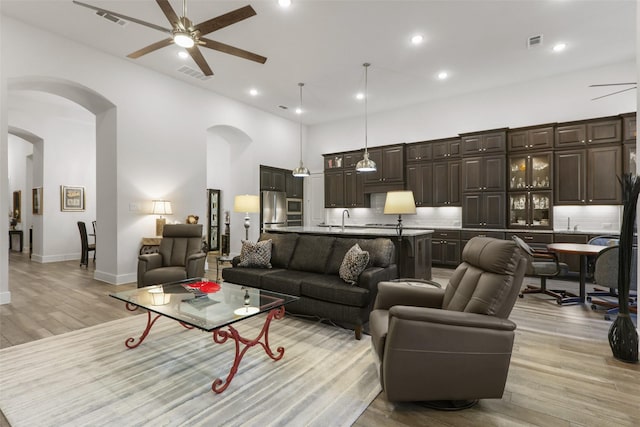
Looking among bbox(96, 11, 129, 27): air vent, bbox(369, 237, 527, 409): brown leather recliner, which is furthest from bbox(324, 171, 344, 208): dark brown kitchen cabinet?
bbox(369, 237, 527, 409): brown leather recliner

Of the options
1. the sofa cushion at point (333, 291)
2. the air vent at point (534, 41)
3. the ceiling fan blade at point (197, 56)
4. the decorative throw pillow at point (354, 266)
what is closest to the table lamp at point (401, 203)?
the decorative throw pillow at point (354, 266)

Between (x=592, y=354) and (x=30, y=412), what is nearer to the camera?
(x=30, y=412)

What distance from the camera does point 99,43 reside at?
4828 mm

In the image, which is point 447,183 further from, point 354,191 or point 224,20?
point 224,20

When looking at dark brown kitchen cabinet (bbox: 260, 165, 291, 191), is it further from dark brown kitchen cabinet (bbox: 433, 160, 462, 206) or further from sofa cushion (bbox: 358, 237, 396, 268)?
sofa cushion (bbox: 358, 237, 396, 268)

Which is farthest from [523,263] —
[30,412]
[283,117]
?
[283,117]

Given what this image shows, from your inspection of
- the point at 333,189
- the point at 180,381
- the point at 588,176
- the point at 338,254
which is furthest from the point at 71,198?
the point at 588,176

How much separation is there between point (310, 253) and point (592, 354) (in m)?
2.87

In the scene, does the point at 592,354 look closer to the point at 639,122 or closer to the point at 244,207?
the point at 639,122

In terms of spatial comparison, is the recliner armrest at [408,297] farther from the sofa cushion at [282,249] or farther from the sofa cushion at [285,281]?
the sofa cushion at [282,249]

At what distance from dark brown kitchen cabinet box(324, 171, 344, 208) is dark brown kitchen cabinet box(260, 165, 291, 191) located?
3.83ft

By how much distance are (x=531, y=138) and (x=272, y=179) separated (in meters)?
5.73

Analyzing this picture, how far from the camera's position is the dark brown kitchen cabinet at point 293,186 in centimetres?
884

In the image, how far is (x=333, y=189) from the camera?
340 inches
